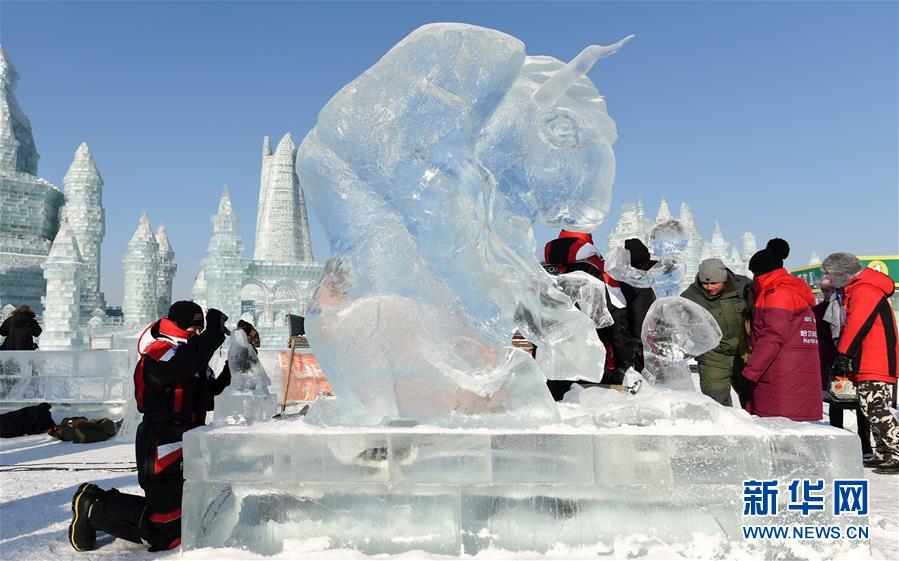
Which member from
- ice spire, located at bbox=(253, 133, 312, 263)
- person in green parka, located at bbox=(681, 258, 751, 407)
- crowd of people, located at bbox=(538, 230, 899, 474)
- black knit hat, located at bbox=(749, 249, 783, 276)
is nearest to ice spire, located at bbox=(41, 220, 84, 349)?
ice spire, located at bbox=(253, 133, 312, 263)

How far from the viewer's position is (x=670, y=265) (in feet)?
9.97

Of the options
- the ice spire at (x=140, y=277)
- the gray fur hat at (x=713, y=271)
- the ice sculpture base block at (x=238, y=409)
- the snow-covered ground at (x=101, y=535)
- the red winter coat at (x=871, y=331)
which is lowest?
the snow-covered ground at (x=101, y=535)

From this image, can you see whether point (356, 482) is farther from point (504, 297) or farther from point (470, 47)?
point (470, 47)

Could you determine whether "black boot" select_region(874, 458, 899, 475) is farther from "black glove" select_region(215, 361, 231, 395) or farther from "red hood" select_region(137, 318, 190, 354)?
"red hood" select_region(137, 318, 190, 354)

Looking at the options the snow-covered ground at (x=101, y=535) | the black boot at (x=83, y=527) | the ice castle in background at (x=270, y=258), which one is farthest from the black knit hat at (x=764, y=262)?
the ice castle in background at (x=270, y=258)

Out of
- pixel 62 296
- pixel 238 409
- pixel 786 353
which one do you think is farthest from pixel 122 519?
pixel 62 296

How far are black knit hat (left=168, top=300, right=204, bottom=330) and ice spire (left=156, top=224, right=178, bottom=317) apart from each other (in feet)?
85.0

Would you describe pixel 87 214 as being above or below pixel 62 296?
above

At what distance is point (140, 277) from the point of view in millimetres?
26656

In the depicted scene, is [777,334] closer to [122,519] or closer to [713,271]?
[713,271]

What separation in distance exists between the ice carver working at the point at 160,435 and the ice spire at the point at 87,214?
1002 inches

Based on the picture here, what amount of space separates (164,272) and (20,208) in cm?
594

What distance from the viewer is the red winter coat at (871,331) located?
4.01 meters

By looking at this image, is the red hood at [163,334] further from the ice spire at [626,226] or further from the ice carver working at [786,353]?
the ice spire at [626,226]
